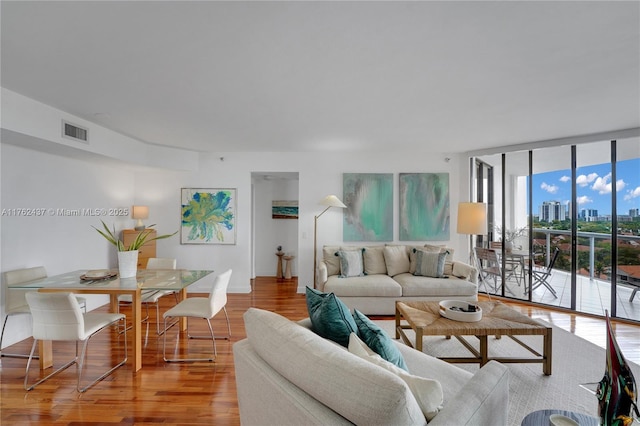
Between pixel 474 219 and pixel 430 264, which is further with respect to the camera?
pixel 430 264

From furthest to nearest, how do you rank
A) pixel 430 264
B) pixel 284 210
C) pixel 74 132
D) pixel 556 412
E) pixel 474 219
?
pixel 284 210 < pixel 430 264 < pixel 474 219 < pixel 74 132 < pixel 556 412

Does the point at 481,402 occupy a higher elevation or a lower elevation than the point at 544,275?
higher

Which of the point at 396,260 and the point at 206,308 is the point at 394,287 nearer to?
the point at 396,260

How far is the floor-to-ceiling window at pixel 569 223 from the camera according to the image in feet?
13.1

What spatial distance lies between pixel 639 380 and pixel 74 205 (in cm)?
646

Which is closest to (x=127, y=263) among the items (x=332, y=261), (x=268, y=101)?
(x=268, y=101)

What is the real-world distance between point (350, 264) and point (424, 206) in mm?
1839

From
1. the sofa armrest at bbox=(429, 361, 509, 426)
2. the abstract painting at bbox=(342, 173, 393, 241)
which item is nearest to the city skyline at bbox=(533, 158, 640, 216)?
the abstract painting at bbox=(342, 173, 393, 241)

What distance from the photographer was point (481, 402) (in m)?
1.22

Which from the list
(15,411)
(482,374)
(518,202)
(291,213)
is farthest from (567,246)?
(15,411)

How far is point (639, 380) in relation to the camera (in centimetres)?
248

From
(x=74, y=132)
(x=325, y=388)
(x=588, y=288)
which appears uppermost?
(x=74, y=132)

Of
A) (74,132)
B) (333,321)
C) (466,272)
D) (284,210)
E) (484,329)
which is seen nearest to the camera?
(333,321)

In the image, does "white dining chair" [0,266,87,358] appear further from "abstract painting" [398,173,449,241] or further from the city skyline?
the city skyline
